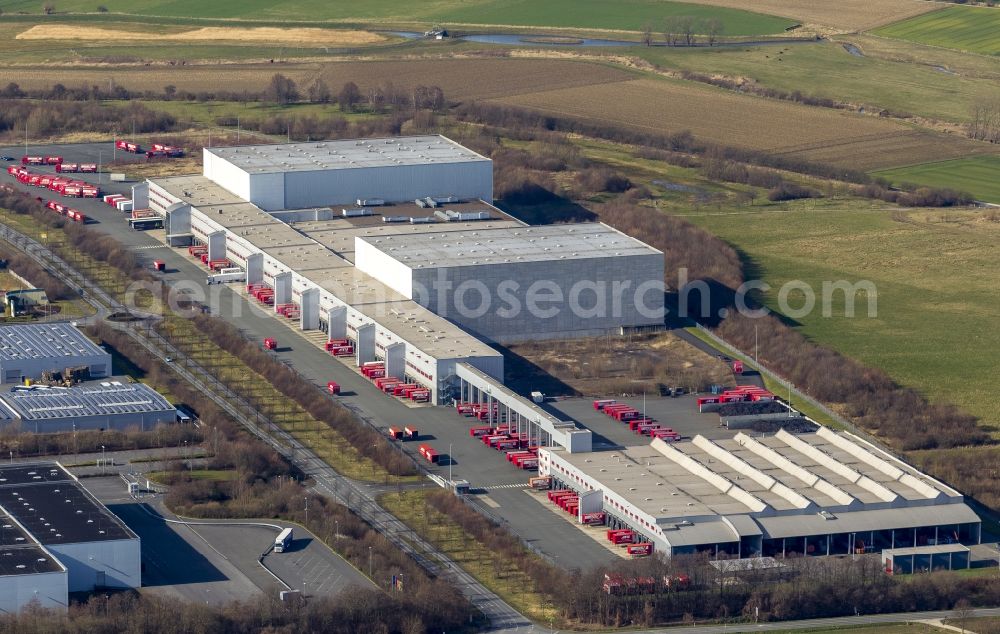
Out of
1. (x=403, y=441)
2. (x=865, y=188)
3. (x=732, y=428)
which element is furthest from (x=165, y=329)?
(x=865, y=188)

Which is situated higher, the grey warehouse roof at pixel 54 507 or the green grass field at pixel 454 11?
the green grass field at pixel 454 11

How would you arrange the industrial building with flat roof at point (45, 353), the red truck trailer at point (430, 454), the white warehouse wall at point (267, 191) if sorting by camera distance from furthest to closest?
the white warehouse wall at point (267, 191) → the industrial building with flat roof at point (45, 353) → the red truck trailer at point (430, 454)

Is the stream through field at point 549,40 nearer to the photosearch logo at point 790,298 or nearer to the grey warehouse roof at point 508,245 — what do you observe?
the photosearch logo at point 790,298

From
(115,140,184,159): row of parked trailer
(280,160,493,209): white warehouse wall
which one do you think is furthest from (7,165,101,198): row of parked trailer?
(280,160,493,209): white warehouse wall

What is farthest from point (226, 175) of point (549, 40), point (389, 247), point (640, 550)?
point (549, 40)

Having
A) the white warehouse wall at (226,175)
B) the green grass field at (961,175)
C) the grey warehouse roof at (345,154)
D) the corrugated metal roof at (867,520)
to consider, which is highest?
the grey warehouse roof at (345,154)

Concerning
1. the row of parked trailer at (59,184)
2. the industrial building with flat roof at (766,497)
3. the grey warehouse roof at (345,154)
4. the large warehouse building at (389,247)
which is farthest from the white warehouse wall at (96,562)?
the row of parked trailer at (59,184)

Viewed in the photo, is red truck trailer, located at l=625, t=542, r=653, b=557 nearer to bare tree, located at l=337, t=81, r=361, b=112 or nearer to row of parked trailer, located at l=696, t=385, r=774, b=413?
row of parked trailer, located at l=696, t=385, r=774, b=413

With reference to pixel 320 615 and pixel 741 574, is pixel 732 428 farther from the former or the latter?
pixel 320 615
